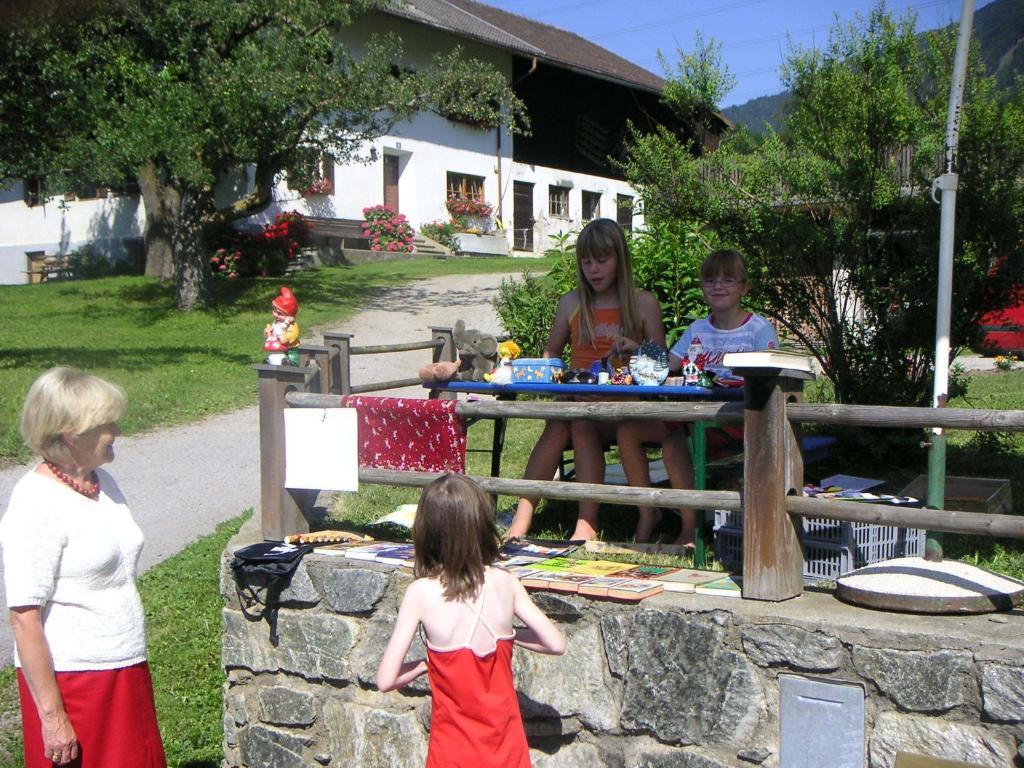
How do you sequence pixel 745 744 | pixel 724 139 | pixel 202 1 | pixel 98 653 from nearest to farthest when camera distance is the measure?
pixel 98 653 < pixel 745 744 < pixel 724 139 < pixel 202 1

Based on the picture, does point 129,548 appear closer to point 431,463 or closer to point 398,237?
point 431,463

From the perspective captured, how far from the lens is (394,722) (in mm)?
4242

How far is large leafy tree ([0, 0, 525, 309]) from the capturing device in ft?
46.0

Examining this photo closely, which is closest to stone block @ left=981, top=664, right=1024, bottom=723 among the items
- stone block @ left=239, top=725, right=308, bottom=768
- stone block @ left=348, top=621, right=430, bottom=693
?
stone block @ left=348, top=621, right=430, bottom=693

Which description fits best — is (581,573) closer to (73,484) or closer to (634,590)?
(634,590)

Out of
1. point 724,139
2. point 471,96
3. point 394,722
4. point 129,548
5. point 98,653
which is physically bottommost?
point 394,722

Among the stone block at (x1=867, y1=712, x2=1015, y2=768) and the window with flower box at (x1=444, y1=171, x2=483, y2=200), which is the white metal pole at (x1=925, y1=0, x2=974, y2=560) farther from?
the window with flower box at (x1=444, y1=171, x2=483, y2=200)

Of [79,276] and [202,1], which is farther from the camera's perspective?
[79,276]

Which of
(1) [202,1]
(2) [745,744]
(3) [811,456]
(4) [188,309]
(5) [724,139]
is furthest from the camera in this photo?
(4) [188,309]

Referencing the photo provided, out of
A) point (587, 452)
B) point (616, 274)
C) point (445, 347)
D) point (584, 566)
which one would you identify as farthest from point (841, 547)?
point (445, 347)

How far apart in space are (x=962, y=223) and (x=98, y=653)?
467 cm

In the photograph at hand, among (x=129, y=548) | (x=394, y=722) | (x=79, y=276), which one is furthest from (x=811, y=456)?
(x=79, y=276)

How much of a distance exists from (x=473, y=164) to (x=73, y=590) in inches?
1026

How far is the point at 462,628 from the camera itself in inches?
121
